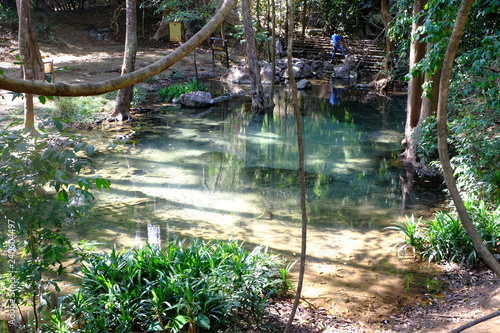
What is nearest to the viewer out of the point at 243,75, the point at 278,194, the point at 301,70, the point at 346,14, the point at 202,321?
the point at 202,321

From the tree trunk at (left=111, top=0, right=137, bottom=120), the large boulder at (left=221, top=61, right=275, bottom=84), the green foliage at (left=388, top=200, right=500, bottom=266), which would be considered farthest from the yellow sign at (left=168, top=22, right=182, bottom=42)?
the green foliage at (left=388, top=200, right=500, bottom=266)

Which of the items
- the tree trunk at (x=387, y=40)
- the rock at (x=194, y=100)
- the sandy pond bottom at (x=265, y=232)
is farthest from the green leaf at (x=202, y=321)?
the tree trunk at (x=387, y=40)

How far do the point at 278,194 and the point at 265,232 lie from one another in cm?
152

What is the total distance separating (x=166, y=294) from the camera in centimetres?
356

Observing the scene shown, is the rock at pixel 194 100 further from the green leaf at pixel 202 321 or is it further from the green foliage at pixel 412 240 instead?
the green leaf at pixel 202 321

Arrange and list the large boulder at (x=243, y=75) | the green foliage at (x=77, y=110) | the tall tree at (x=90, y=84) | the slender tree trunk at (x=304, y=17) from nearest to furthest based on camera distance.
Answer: the tall tree at (x=90, y=84)
the green foliage at (x=77, y=110)
the large boulder at (x=243, y=75)
the slender tree trunk at (x=304, y=17)

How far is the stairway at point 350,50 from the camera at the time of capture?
21125 millimetres

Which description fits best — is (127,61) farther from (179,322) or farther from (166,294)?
(179,322)

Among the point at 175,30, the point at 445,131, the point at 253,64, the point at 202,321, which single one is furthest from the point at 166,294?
the point at 175,30

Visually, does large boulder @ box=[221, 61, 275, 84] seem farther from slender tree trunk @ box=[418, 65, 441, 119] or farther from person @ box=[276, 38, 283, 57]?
slender tree trunk @ box=[418, 65, 441, 119]

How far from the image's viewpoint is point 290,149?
10.1 m

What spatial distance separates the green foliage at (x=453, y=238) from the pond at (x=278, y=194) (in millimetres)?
281

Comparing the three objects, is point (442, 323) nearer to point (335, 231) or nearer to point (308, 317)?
point (308, 317)

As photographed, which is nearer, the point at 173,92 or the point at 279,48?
the point at 173,92
